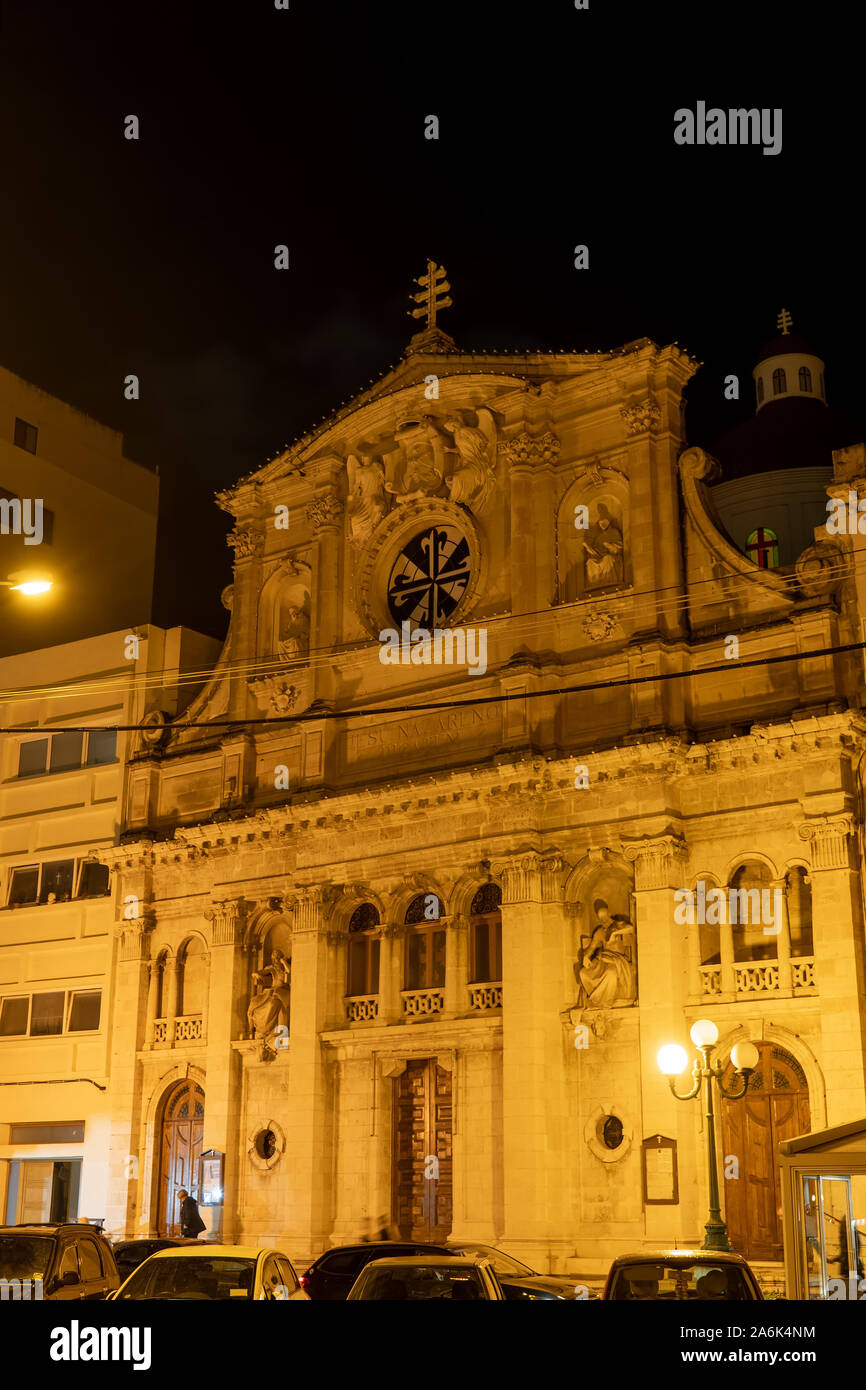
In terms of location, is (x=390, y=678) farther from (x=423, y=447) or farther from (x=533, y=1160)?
(x=533, y=1160)

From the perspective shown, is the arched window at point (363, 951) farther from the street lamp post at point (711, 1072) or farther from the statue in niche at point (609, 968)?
the street lamp post at point (711, 1072)

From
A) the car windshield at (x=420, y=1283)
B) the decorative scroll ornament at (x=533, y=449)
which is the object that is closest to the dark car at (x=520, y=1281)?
the car windshield at (x=420, y=1283)

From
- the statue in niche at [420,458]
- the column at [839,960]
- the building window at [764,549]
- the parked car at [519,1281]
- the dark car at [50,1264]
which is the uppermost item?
the statue in niche at [420,458]

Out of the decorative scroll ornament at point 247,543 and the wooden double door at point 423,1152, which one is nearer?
the wooden double door at point 423,1152

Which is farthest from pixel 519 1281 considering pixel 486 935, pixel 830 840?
pixel 486 935

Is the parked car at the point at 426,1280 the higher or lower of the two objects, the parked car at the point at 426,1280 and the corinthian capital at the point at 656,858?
the lower

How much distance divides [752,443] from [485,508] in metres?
12.3

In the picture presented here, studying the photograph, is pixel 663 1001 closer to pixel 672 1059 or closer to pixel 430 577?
pixel 672 1059

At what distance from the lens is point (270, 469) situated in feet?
125

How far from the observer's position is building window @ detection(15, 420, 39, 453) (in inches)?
1783

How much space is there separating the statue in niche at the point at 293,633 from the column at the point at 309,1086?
19.5ft

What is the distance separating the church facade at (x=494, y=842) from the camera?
2775cm

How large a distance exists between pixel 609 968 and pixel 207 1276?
54.1 feet

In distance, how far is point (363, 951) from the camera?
33562 millimetres
